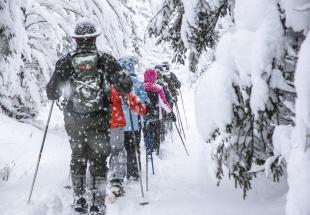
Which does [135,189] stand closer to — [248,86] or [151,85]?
[151,85]

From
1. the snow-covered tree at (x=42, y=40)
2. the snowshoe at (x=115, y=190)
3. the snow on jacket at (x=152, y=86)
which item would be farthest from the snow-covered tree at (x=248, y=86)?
the snow-covered tree at (x=42, y=40)

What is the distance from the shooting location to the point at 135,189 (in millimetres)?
6828

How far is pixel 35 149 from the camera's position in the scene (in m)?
9.10

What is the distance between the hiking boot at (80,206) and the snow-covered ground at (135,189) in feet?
1.49

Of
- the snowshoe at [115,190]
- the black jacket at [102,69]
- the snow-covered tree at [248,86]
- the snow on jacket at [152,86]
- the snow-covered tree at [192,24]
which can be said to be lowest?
the snowshoe at [115,190]

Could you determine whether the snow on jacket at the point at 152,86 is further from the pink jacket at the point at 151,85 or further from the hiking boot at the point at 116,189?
the hiking boot at the point at 116,189

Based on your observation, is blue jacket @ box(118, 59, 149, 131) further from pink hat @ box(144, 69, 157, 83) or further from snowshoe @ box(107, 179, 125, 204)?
pink hat @ box(144, 69, 157, 83)

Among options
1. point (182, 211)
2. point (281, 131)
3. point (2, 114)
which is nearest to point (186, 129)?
point (2, 114)

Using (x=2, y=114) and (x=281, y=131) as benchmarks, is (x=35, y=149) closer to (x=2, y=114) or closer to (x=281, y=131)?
(x=2, y=114)

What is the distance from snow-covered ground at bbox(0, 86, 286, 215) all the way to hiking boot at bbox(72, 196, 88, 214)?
454 millimetres

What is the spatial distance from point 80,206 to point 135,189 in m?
1.72

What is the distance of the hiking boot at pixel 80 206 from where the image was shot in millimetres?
5221

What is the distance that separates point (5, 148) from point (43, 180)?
6.36ft

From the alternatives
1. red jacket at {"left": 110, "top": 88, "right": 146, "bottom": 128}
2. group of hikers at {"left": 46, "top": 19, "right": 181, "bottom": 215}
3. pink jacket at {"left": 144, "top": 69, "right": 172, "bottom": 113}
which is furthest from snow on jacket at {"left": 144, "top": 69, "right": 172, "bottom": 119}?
group of hikers at {"left": 46, "top": 19, "right": 181, "bottom": 215}
